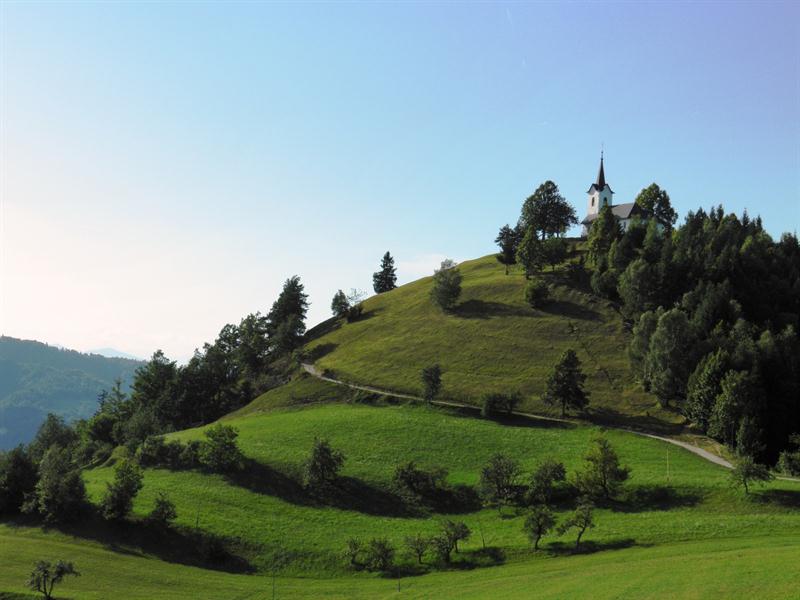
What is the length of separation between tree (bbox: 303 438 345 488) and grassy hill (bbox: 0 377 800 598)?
2.07 meters

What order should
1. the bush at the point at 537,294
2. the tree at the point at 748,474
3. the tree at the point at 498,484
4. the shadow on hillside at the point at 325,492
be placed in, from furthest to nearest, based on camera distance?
the bush at the point at 537,294
the shadow on hillside at the point at 325,492
the tree at the point at 498,484
the tree at the point at 748,474

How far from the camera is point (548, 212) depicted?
150m

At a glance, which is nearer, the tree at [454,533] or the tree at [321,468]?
the tree at [454,533]

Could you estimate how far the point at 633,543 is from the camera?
4966 centimetres

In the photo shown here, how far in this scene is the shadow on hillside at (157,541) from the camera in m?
56.1

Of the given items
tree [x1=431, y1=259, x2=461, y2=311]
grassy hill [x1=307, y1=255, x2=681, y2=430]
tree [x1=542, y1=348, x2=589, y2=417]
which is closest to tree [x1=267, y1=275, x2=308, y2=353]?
grassy hill [x1=307, y1=255, x2=681, y2=430]

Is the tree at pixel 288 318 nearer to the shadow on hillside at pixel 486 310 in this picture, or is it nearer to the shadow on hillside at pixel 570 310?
the shadow on hillside at pixel 486 310

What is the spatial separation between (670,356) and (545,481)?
36.2 meters

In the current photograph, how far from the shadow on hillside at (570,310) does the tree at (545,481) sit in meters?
58.6

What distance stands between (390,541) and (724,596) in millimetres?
31952

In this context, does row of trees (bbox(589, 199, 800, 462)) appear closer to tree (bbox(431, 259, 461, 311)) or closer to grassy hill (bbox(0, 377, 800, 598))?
grassy hill (bbox(0, 377, 800, 598))

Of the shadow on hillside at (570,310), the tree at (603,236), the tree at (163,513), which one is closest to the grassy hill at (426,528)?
the tree at (163,513)

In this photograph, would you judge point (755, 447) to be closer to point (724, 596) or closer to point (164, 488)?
point (724, 596)

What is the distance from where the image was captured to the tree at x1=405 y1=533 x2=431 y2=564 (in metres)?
52.9
